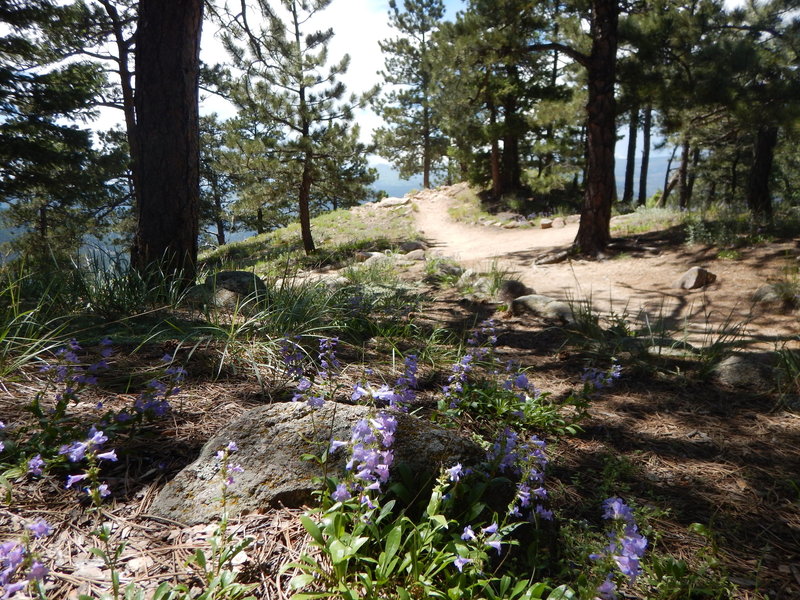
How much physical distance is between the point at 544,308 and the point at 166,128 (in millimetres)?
3931

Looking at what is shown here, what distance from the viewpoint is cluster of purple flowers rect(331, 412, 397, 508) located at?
1179 mm

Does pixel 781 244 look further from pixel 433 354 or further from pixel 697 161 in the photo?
pixel 697 161

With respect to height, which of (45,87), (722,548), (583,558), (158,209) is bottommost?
(722,548)

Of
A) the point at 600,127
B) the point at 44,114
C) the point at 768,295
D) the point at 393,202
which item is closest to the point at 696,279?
the point at 768,295

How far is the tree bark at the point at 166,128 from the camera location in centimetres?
386

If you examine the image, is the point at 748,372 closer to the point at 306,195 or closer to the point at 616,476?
the point at 616,476

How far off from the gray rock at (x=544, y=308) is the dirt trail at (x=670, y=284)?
579 millimetres

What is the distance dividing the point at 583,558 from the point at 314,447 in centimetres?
89

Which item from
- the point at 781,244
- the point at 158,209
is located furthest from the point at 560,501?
the point at 781,244

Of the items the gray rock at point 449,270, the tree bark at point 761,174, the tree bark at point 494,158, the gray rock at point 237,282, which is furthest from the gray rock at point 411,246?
the tree bark at point 761,174

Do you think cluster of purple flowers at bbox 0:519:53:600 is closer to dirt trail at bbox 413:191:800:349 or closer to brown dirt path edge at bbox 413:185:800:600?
brown dirt path edge at bbox 413:185:800:600

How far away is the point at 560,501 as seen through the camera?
5.89 ft

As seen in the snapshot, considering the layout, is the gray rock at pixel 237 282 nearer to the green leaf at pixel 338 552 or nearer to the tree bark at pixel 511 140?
the green leaf at pixel 338 552

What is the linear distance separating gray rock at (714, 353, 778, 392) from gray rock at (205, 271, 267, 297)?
3.48m
